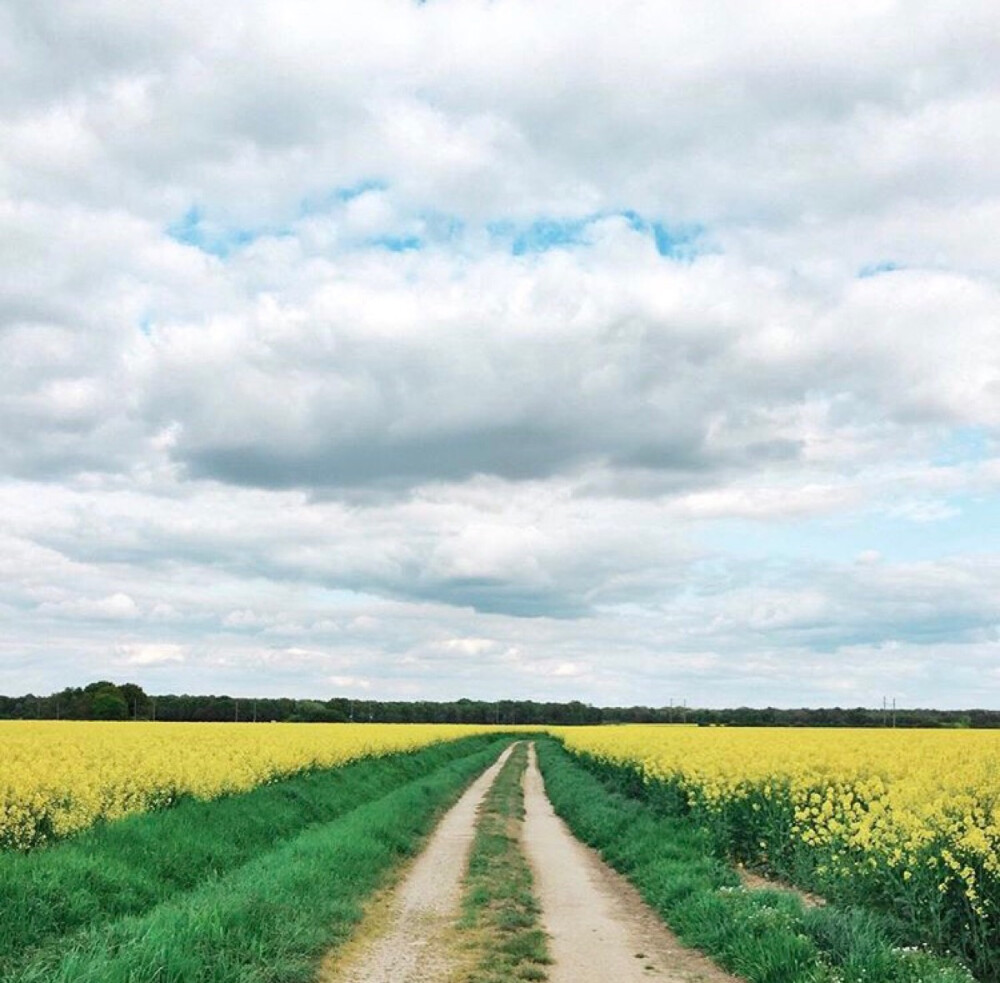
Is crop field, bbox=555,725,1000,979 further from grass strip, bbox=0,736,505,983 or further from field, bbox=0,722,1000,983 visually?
grass strip, bbox=0,736,505,983

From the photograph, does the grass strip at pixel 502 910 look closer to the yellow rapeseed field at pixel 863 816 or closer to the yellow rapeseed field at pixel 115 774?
the yellow rapeseed field at pixel 863 816

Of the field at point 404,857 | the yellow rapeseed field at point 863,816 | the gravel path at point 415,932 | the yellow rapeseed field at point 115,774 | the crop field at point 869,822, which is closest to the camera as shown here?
the field at point 404,857

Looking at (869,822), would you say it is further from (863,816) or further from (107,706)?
(107,706)

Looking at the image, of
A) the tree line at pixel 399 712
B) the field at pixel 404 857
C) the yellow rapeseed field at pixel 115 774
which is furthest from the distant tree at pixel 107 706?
the field at pixel 404 857

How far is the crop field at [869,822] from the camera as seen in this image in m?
10.6

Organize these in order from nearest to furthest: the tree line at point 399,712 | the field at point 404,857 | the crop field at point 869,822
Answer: the field at point 404,857
the crop field at point 869,822
the tree line at point 399,712

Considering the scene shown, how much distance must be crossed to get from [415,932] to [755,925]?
13.5 feet

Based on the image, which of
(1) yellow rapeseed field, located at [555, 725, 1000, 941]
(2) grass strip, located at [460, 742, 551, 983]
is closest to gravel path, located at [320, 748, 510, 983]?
(2) grass strip, located at [460, 742, 551, 983]

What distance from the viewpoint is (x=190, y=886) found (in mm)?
14219

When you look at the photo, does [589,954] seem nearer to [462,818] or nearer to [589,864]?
[589,864]

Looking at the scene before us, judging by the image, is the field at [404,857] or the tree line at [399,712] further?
the tree line at [399,712]

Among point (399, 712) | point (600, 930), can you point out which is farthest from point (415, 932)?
point (399, 712)

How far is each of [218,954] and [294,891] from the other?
3253mm

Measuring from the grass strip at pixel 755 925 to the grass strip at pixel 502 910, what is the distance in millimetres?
1889
